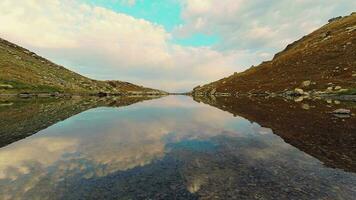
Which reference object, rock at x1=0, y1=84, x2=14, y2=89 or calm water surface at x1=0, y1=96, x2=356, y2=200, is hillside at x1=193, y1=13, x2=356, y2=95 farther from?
rock at x1=0, y1=84, x2=14, y2=89

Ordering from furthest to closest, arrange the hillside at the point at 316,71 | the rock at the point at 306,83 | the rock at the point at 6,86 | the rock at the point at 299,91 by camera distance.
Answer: the rock at the point at 6,86
the rock at the point at 306,83
the rock at the point at 299,91
the hillside at the point at 316,71

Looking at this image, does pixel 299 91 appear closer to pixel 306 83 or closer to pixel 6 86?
pixel 306 83

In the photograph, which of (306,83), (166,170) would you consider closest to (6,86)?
(306,83)

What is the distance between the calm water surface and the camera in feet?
52.5

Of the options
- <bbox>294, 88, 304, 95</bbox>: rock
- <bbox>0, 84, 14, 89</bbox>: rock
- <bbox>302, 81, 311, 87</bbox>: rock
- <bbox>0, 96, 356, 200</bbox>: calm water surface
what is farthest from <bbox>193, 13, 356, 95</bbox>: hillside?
<bbox>0, 84, 14, 89</bbox>: rock

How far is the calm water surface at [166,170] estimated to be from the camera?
16.0 meters

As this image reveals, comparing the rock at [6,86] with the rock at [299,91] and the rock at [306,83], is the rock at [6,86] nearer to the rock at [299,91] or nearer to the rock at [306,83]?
the rock at [299,91]

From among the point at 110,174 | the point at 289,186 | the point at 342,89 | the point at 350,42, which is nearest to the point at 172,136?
the point at 110,174

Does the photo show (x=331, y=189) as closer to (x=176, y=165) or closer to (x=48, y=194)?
(x=176, y=165)

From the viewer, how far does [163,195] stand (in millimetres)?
15445

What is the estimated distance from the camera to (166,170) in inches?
804

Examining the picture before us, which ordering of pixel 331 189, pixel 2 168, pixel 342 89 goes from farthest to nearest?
pixel 342 89
pixel 2 168
pixel 331 189

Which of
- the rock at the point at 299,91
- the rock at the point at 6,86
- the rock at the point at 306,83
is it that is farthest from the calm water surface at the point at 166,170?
the rock at the point at 6,86

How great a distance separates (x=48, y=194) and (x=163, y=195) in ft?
19.8
